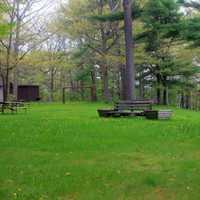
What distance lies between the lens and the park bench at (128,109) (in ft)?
62.5

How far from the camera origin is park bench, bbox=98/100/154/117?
19.0 m

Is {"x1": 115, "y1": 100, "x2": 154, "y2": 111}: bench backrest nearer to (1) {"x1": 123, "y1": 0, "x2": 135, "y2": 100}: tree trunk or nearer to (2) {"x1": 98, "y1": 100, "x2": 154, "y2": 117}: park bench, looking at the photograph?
(2) {"x1": 98, "y1": 100, "x2": 154, "y2": 117}: park bench

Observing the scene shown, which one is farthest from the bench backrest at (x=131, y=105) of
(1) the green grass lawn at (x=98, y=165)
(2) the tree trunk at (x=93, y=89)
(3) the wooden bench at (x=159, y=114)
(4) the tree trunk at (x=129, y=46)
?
(2) the tree trunk at (x=93, y=89)

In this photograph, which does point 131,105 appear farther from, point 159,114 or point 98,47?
point 98,47

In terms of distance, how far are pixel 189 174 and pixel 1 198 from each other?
9.45ft

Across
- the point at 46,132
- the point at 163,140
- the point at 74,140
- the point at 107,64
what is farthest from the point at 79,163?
the point at 107,64

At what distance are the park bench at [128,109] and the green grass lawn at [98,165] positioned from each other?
23.1 feet

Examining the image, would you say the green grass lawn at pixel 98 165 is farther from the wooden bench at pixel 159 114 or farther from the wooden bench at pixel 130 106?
the wooden bench at pixel 130 106

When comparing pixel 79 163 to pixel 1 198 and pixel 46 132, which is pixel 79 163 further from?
pixel 46 132

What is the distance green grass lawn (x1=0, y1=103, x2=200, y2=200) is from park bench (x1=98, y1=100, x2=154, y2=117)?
704 centimetres

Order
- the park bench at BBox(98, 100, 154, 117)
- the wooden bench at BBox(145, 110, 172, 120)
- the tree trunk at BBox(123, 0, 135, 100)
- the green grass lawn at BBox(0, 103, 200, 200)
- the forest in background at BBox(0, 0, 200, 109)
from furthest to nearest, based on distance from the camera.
A: the forest in background at BBox(0, 0, 200, 109) < the tree trunk at BBox(123, 0, 135, 100) < the park bench at BBox(98, 100, 154, 117) < the wooden bench at BBox(145, 110, 172, 120) < the green grass lawn at BBox(0, 103, 200, 200)

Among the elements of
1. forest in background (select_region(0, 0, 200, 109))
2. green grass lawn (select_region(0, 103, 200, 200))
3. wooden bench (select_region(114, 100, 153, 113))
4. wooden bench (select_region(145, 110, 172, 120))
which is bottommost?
green grass lawn (select_region(0, 103, 200, 200))

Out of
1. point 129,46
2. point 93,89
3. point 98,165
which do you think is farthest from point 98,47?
point 98,165

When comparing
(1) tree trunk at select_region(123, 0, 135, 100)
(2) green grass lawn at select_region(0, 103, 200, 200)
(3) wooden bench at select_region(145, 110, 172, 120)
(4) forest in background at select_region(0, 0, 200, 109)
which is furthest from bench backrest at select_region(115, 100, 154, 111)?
(4) forest in background at select_region(0, 0, 200, 109)
